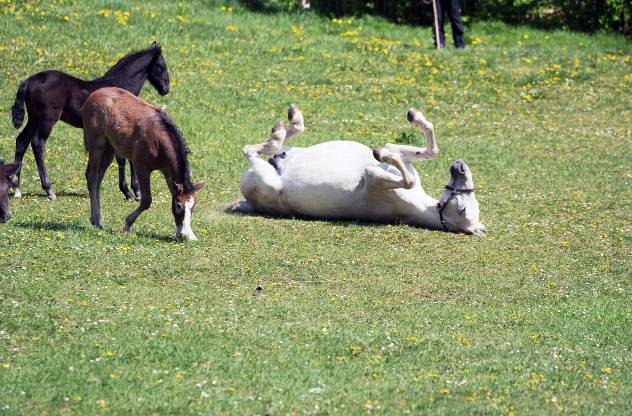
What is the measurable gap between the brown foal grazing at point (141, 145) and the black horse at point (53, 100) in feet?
6.06

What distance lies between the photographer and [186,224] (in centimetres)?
1234

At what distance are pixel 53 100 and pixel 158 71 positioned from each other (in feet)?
5.10

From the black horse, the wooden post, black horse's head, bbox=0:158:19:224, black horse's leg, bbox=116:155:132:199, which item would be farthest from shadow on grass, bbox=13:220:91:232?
the wooden post

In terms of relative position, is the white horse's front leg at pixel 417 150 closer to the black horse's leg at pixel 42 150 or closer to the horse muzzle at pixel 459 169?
the horse muzzle at pixel 459 169

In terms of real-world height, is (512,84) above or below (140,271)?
below

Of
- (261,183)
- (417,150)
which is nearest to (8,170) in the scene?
(261,183)

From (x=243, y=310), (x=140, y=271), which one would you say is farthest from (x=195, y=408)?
(x=140, y=271)

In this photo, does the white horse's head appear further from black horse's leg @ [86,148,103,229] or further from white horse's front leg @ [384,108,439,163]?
black horse's leg @ [86,148,103,229]

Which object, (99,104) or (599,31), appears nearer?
(99,104)

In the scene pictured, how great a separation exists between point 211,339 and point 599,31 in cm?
2078

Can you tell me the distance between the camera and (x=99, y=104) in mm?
12766

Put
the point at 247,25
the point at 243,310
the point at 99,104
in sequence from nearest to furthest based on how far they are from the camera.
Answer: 1. the point at 243,310
2. the point at 99,104
3. the point at 247,25

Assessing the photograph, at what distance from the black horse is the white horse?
7.07 ft

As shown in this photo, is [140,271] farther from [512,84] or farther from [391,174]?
[512,84]
